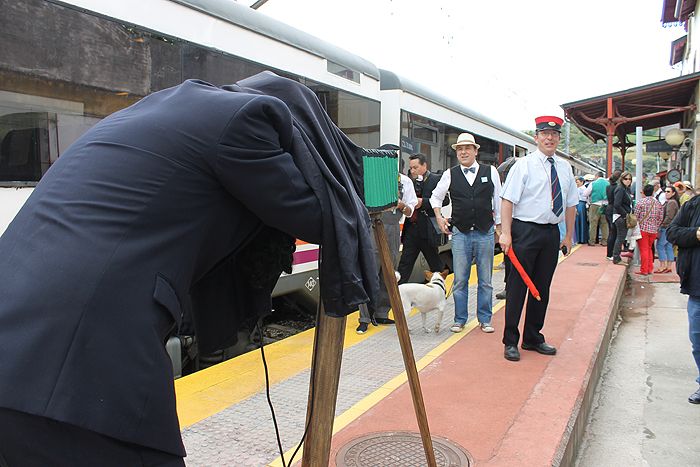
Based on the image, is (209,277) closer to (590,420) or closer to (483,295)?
(590,420)

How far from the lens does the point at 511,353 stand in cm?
491

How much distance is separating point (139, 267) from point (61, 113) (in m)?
3.32

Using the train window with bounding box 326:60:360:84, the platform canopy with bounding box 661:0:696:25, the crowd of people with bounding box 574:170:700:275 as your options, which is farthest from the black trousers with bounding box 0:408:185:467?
the platform canopy with bounding box 661:0:696:25

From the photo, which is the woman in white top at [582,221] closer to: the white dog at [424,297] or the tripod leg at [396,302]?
the white dog at [424,297]

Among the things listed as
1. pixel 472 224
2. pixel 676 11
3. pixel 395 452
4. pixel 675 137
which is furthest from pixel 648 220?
pixel 676 11

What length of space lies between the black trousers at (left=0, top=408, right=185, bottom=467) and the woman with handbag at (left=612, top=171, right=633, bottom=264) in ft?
35.4

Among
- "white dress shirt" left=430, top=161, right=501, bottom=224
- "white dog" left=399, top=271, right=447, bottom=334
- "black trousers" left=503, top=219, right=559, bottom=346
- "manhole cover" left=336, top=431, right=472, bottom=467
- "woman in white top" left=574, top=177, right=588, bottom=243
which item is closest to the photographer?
"manhole cover" left=336, top=431, right=472, bottom=467

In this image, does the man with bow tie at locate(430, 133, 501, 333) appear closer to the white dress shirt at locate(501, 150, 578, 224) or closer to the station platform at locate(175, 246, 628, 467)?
the station platform at locate(175, 246, 628, 467)

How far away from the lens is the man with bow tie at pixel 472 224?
19.1 feet

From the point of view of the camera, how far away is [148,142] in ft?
4.44

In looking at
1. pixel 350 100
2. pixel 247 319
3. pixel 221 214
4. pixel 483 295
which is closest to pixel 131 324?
pixel 221 214

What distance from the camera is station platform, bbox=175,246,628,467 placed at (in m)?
3.25

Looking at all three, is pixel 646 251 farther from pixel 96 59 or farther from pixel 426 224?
pixel 96 59

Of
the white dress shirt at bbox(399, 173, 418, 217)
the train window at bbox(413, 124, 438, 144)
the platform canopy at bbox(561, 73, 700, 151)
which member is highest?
the platform canopy at bbox(561, 73, 700, 151)
